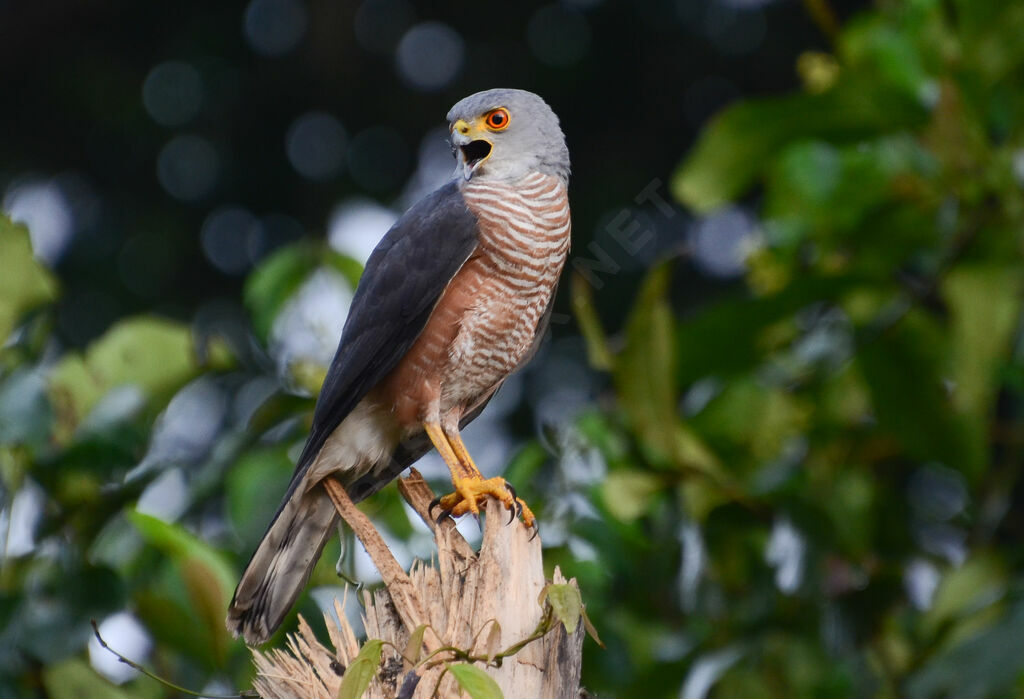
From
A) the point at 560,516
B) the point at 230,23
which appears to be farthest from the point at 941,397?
the point at 230,23

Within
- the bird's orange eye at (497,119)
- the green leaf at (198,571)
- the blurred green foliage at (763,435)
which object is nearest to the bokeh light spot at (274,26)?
the blurred green foliage at (763,435)

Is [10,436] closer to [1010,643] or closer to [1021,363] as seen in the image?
[1010,643]

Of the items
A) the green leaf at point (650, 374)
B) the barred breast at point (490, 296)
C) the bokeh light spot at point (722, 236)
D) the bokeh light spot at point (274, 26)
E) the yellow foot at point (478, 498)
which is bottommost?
the bokeh light spot at point (722, 236)

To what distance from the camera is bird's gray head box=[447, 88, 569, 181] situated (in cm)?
297

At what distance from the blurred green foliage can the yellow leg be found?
395mm

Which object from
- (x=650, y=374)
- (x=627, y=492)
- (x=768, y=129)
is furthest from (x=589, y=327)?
(x=768, y=129)

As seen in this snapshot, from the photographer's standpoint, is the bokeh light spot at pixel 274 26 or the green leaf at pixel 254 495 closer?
the green leaf at pixel 254 495

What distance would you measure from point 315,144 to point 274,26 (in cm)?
106

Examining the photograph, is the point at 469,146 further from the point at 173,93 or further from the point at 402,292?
the point at 173,93

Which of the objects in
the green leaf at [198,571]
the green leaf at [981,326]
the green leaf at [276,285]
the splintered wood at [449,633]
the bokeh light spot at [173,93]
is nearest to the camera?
the splintered wood at [449,633]

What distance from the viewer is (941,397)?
3.67m

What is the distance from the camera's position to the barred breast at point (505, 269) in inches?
116

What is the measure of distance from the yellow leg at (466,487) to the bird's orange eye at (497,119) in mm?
794

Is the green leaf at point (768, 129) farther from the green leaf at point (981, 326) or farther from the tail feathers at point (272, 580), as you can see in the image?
the tail feathers at point (272, 580)
